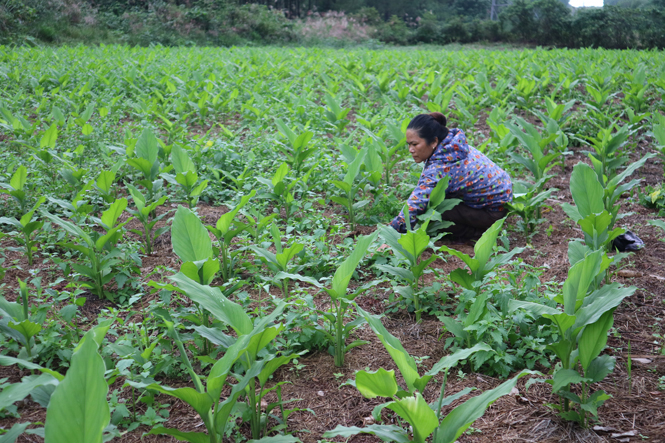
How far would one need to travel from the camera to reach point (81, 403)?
143 centimetres

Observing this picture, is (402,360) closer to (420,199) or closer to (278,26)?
(420,199)

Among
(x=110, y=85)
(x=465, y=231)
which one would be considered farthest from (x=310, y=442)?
(x=110, y=85)

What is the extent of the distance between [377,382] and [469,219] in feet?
8.35

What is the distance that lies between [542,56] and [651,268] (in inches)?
450

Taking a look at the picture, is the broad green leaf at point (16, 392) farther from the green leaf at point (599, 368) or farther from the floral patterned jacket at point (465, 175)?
the floral patterned jacket at point (465, 175)

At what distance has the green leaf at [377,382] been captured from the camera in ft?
5.93

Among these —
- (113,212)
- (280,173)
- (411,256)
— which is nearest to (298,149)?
(280,173)

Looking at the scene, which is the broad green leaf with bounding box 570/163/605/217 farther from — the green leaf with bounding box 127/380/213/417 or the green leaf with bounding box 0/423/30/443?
the green leaf with bounding box 0/423/30/443

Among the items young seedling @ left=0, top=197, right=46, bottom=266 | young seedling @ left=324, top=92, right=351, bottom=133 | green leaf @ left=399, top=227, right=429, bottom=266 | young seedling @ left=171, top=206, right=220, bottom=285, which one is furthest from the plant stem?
young seedling @ left=324, top=92, right=351, bottom=133

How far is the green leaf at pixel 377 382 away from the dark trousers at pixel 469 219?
2337 mm

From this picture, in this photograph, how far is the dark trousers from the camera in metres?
4.08

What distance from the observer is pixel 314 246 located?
361 centimetres

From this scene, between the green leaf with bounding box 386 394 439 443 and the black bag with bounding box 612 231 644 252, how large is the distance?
8.88ft

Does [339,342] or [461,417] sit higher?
[461,417]
